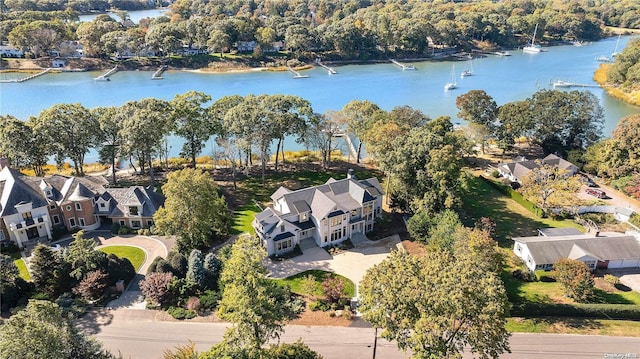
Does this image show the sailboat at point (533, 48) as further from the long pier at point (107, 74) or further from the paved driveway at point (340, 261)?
the paved driveway at point (340, 261)

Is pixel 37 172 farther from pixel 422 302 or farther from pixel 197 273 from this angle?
pixel 422 302

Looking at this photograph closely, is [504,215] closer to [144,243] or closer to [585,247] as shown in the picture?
[585,247]

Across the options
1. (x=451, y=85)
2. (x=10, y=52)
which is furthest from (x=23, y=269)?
(x=10, y=52)

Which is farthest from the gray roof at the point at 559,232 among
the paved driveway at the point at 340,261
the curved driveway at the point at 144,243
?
the curved driveway at the point at 144,243

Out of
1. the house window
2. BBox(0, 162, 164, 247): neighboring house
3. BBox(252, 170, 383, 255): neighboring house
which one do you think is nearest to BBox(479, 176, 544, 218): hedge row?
BBox(252, 170, 383, 255): neighboring house

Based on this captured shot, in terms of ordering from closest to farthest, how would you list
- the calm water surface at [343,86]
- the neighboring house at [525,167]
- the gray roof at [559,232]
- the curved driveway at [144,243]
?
the curved driveway at [144,243], the gray roof at [559,232], the neighboring house at [525,167], the calm water surface at [343,86]

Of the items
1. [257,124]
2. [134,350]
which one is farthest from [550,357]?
[257,124]
